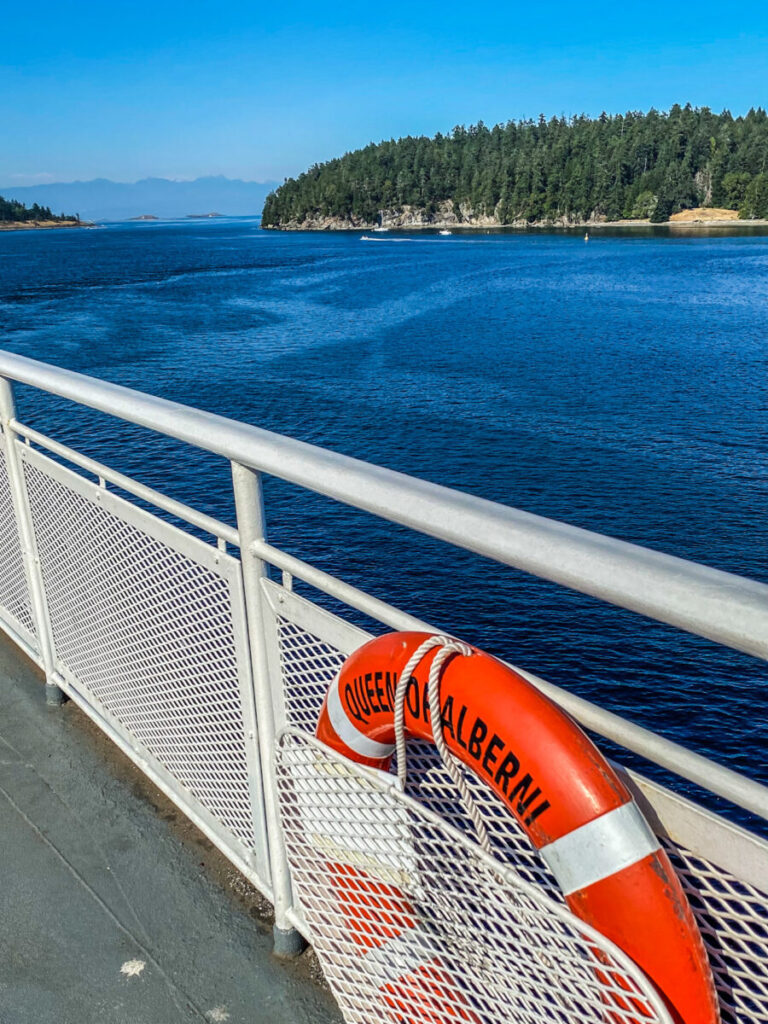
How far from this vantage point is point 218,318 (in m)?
38.2

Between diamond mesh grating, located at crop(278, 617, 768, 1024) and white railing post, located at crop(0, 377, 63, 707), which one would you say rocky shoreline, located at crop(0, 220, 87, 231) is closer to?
white railing post, located at crop(0, 377, 63, 707)

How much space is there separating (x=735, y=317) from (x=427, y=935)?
38492mm

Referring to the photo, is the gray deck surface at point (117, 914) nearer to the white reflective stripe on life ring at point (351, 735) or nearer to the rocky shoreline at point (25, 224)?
the white reflective stripe on life ring at point (351, 735)

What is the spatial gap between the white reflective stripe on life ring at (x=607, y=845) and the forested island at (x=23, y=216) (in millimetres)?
199687

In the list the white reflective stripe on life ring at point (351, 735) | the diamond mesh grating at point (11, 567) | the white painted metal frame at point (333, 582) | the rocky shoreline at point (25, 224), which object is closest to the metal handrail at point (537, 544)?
the white painted metal frame at point (333, 582)

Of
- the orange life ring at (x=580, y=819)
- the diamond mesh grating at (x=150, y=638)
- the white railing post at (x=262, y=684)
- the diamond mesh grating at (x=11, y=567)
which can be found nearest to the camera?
the orange life ring at (x=580, y=819)

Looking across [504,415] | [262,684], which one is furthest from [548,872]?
[504,415]

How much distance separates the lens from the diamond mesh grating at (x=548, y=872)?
3.68 feet

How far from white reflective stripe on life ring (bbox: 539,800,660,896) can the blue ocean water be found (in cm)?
1212

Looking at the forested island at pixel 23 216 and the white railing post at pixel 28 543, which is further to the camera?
the forested island at pixel 23 216

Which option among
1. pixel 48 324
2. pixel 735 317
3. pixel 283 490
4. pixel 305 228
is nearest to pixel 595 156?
pixel 305 228

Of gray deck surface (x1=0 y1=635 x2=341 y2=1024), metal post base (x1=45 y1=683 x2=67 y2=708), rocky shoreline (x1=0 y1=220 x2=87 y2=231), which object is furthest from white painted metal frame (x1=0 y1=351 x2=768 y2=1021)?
rocky shoreline (x1=0 y1=220 x2=87 y2=231)

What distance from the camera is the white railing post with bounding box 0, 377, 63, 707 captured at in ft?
9.18

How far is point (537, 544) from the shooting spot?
1.12 metres
